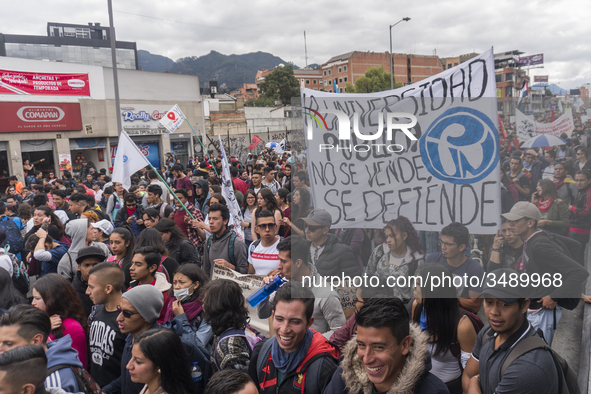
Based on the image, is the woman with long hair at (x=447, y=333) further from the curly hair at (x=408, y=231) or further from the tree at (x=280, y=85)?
the tree at (x=280, y=85)

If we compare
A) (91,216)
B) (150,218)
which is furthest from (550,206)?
(91,216)

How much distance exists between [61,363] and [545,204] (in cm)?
288

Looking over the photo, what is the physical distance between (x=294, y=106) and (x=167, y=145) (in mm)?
27135

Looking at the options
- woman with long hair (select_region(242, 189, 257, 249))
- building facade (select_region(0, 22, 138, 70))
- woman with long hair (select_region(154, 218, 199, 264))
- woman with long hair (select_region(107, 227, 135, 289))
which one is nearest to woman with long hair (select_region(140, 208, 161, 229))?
woman with long hair (select_region(154, 218, 199, 264))

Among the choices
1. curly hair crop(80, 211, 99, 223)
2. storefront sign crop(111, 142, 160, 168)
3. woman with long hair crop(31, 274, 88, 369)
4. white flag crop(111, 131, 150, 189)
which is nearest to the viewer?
woman with long hair crop(31, 274, 88, 369)

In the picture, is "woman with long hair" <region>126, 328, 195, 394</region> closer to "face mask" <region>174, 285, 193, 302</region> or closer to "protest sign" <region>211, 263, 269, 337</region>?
"face mask" <region>174, 285, 193, 302</region>

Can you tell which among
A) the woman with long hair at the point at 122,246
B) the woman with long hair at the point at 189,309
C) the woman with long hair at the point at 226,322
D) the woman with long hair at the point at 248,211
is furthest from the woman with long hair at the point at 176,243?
the woman with long hair at the point at 226,322

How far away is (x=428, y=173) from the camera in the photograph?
7.86ft

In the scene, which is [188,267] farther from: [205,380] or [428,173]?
[428,173]

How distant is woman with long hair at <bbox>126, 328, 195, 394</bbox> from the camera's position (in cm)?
252

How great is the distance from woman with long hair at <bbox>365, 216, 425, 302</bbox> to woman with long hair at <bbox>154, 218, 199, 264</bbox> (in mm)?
3327

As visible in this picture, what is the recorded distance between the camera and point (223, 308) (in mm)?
2947

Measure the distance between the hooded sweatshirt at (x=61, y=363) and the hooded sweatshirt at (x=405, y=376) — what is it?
1489 mm

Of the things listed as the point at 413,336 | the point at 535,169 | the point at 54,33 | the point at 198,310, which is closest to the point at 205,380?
the point at 198,310
